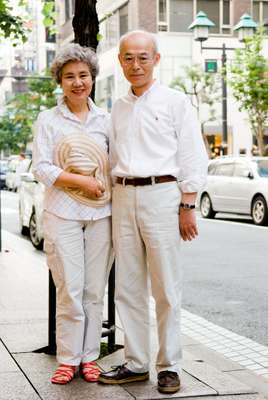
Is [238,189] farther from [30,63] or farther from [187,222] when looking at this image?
[30,63]

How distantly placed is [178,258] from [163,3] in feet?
127

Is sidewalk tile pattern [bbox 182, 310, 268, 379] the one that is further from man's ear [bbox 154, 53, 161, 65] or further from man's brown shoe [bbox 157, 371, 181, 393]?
man's ear [bbox 154, 53, 161, 65]

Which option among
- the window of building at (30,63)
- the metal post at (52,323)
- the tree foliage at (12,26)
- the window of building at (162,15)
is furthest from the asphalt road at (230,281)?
the window of building at (30,63)

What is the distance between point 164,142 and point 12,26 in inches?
353

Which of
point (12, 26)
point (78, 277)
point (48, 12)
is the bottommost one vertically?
point (78, 277)

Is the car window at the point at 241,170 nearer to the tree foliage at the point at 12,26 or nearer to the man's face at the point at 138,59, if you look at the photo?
the tree foliage at the point at 12,26

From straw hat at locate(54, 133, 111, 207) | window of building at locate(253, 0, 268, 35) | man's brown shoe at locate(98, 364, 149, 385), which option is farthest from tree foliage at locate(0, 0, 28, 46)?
window of building at locate(253, 0, 268, 35)

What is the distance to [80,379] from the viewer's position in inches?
183

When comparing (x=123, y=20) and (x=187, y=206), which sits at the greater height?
(x=123, y=20)

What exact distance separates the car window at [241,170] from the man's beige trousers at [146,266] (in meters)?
14.7

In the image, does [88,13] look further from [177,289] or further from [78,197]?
[177,289]

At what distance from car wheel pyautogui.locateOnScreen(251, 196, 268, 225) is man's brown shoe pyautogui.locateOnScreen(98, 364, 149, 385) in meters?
13.5

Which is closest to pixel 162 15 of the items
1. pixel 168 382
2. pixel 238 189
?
pixel 238 189

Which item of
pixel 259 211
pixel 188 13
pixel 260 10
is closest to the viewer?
pixel 259 211
